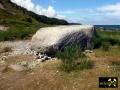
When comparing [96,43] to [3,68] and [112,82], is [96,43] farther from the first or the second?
[112,82]

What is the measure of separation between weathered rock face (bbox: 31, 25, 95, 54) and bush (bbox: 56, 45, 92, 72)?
2.59 m

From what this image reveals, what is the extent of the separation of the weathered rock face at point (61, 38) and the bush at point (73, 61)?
259cm

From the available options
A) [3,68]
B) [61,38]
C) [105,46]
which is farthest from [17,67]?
[105,46]

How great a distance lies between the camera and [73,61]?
624 inches

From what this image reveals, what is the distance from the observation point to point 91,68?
15.5 m

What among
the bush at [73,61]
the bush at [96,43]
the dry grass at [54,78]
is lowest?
the dry grass at [54,78]

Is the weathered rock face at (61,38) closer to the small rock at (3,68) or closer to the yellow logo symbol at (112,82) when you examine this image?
the small rock at (3,68)

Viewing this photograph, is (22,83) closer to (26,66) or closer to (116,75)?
(26,66)

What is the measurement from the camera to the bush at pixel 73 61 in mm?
15406

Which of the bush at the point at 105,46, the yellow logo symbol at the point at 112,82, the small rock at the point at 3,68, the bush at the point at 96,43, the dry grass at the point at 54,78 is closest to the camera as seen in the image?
the yellow logo symbol at the point at 112,82

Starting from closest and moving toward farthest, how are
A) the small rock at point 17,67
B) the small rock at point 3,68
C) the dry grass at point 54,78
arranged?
the dry grass at point 54,78
the small rock at point 17,67
the small rock at point 3,68

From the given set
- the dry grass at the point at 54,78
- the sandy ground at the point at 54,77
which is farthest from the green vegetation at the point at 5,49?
the dry grass at the point at 54,78

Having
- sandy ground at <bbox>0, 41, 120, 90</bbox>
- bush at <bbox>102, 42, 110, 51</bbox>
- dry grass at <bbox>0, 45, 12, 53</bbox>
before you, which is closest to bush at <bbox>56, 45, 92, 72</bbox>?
sandy ground at <bbox>0, 41, 120, 90</bbox>

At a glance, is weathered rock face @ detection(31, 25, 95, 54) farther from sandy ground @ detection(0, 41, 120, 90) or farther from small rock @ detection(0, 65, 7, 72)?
small rock @ detection(0, 65, 7, 72)
